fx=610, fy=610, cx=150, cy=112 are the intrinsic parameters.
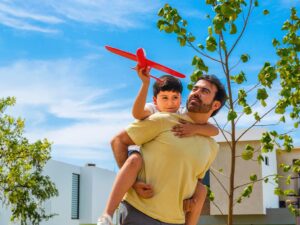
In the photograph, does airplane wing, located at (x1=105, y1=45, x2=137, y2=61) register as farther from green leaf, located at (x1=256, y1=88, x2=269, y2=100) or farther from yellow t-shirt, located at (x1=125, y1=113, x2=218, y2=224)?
green leaf, located at (x1=256, y1=88, x2=269, y2=100)

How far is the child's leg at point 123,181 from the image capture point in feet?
7.86

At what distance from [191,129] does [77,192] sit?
36.5 m

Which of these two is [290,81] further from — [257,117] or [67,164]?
[67,164]

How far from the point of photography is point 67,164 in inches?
1375

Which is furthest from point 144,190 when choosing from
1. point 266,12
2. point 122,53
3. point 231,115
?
point 266,12

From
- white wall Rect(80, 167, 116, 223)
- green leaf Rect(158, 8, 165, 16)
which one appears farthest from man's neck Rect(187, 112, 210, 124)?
white wall Rect(80, 167, 116, 223)

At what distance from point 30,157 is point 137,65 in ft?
48.8

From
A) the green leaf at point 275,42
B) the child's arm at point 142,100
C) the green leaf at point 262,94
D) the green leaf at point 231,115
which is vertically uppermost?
the green leaf at point 275,42

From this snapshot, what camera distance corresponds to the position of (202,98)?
2537mm

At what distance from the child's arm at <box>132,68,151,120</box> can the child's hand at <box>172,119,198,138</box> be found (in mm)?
134

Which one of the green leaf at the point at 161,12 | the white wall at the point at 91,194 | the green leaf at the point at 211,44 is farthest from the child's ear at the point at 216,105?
the white wall at the point at 91,194

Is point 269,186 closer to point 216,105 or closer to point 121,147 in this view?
point 216,105

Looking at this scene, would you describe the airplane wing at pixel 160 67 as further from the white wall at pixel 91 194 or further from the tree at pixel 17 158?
the white wall at pixel 91 194

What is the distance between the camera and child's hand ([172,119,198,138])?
2.48 m
